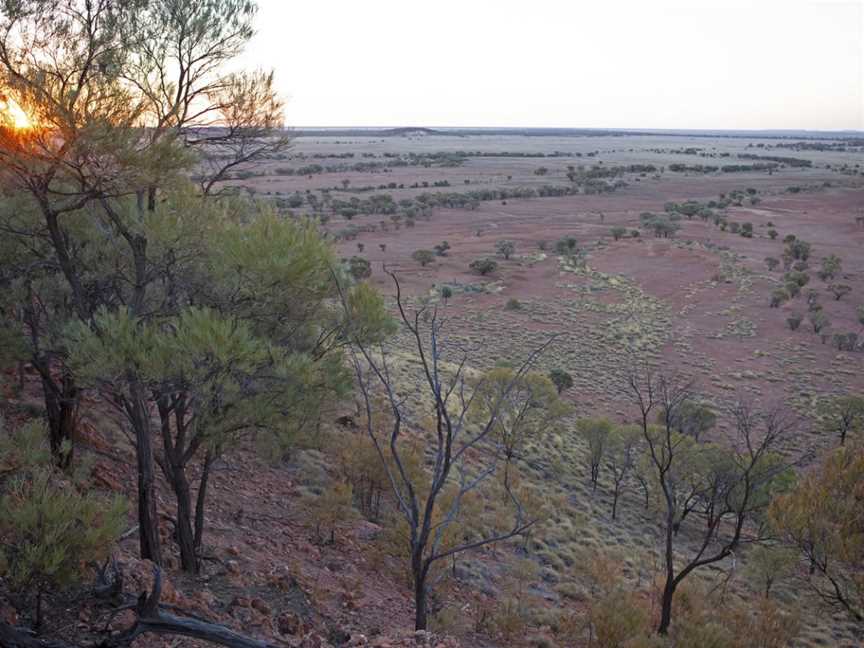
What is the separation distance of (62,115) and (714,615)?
12749mm

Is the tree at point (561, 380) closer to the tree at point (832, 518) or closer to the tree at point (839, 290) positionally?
the tree at point (832, 518)

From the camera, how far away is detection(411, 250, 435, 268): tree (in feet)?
153

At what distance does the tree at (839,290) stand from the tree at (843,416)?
18.0 meters

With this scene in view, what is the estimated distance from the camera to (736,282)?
4419 centimetres

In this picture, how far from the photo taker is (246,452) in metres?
13.4

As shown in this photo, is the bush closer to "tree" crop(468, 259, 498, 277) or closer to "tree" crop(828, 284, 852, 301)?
"tree" crop(828, 284, 852, 301)

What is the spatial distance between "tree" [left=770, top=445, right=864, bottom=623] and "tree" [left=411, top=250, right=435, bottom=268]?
117 feet

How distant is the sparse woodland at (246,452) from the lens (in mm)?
6160

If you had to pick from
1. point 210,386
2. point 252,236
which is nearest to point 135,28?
point 252,236

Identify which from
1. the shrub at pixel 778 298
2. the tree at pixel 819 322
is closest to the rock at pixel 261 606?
the tree at pixel 819 322

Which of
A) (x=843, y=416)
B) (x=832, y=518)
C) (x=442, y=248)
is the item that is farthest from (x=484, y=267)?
(x=832, y=518)

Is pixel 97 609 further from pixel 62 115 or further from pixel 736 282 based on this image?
pixel 736 282

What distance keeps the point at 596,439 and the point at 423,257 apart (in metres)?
27.7

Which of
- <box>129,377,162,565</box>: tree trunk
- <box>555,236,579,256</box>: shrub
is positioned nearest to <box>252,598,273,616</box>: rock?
<box>129,377,162,565</box>: tree trunk
